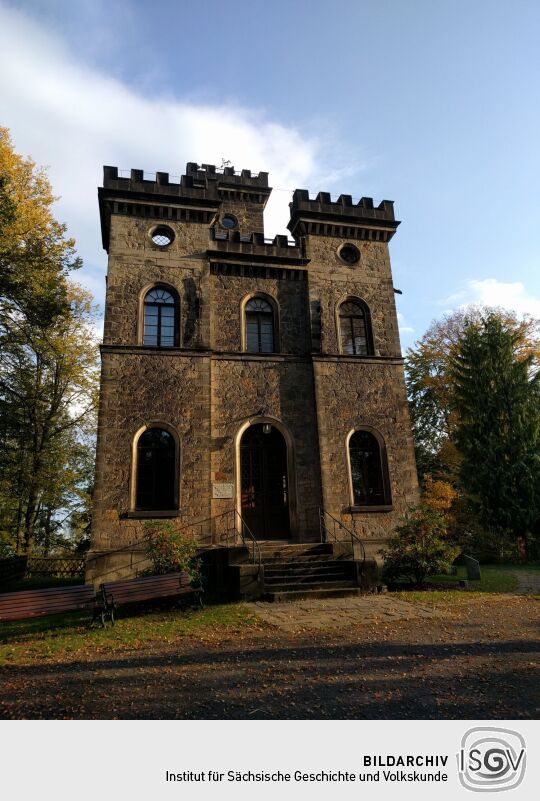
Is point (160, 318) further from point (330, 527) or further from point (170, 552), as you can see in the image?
point (330, 527)

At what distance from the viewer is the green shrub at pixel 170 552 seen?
11750 millimetres

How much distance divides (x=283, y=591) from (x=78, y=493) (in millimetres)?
14464

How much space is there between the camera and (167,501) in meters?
14.3

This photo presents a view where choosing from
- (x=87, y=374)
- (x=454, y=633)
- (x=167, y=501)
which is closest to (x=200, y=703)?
(x=454, y=633)

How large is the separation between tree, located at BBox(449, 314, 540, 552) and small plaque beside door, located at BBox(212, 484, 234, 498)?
10.6 metres

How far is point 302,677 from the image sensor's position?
5754mm

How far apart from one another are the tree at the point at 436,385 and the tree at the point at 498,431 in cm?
575

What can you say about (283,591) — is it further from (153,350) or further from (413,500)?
(153,350)

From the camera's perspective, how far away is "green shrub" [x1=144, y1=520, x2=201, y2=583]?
1175 cm

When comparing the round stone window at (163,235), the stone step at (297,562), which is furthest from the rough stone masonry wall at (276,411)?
the round stone window at (163,235)

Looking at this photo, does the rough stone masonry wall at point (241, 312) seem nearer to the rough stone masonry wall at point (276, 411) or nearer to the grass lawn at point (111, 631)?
the rough stone masonry wall at point (276, 411)

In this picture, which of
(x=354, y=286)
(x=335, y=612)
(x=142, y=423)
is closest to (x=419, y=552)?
(x=335, y=612)

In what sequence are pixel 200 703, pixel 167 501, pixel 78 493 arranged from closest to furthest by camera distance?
pixel 200 703, pixel 167 501, pixel 78 493

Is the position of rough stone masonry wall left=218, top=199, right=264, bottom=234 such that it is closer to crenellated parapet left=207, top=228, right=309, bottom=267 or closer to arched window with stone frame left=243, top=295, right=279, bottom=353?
crenellated parapet left=207, top=228, right=309, bottom=267
